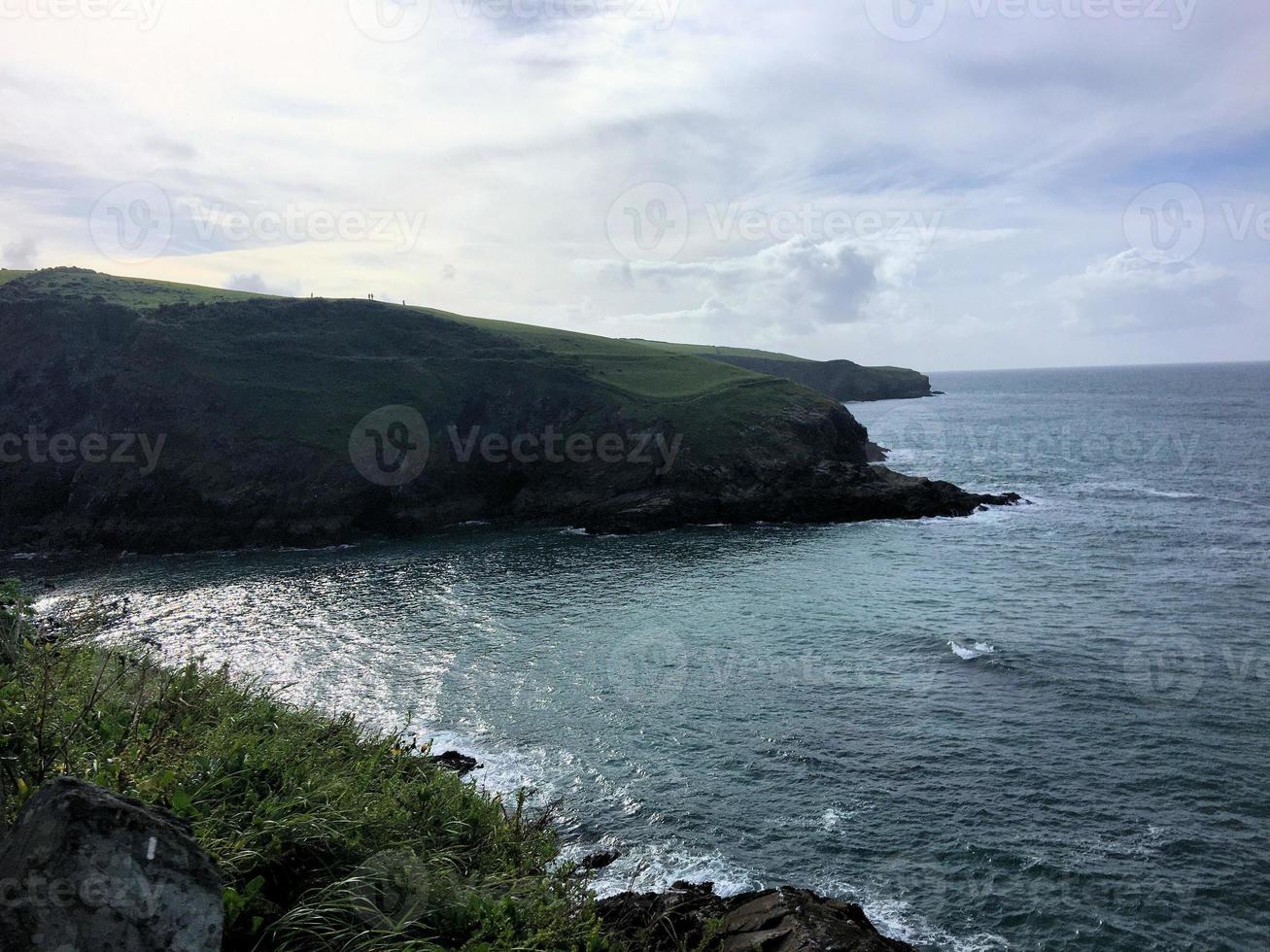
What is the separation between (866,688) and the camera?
1235 inches

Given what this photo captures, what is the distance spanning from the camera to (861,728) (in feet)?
90.9

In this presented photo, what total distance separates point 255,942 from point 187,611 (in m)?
47.3

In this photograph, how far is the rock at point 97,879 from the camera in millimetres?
6238

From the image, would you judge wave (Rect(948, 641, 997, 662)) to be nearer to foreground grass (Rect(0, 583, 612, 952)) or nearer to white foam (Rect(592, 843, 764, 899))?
white foam (Rect(592, 843, 764, 899))

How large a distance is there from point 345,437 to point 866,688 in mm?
65564

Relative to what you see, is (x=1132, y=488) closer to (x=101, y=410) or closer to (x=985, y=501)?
(x=985, y=501)

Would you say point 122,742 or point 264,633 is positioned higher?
point 122,742

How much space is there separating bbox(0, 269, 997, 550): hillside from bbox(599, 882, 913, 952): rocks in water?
5279 cm

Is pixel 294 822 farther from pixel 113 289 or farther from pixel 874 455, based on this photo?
pixel 113 289

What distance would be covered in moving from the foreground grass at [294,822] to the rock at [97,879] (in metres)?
1.08

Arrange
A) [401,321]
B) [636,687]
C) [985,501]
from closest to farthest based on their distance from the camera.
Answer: [636,687]
[985,501]
[401,321]

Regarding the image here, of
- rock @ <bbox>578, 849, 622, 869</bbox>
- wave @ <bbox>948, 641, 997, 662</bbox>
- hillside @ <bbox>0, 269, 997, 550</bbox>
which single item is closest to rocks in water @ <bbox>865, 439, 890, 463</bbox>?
hillside @ <bbox>0, 269, 997, 550</bbox>

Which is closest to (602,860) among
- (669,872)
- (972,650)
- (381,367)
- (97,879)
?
(669,872)

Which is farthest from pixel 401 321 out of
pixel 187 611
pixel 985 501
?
pixel 985 501
